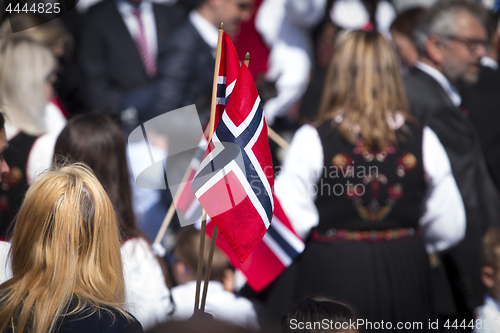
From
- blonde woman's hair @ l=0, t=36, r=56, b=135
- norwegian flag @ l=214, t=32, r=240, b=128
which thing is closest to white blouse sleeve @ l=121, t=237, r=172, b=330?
norwegian flag @ l=214, t=32, r=240, b=128

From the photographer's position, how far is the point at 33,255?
154 centimetres

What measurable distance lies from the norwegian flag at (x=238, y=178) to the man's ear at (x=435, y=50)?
6.81 ft

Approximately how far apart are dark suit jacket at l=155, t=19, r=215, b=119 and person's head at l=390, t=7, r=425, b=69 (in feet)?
4.88

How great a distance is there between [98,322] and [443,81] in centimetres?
277

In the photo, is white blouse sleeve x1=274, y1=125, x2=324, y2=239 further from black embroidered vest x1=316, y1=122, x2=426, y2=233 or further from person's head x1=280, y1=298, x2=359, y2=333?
person's head x1=280, y1=298, x2=359, y2=333

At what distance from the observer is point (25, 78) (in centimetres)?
315

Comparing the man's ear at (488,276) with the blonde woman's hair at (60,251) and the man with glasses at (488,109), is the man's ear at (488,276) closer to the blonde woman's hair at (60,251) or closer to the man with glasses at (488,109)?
the man with glasses at (488,109)

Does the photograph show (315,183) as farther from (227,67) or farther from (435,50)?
(435,50)

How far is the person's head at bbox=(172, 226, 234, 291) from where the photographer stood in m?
2.68

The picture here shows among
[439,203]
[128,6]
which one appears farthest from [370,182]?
[128,6]

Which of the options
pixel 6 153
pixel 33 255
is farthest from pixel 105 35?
pixel 33 255

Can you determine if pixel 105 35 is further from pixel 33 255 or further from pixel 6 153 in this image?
pixel 33 255

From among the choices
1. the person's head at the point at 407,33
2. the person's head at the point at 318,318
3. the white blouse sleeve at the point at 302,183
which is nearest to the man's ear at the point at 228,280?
the white blouse sleeve at the point at 302,183

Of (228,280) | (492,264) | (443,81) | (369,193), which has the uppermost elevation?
(443,81)
